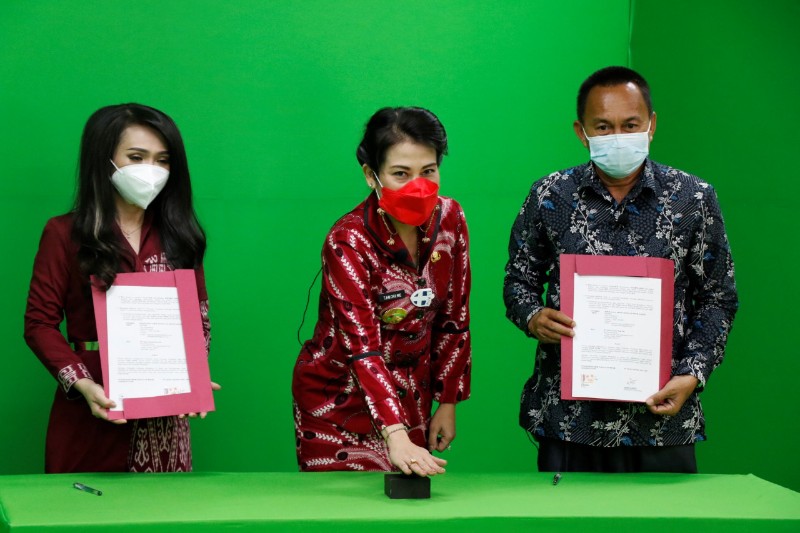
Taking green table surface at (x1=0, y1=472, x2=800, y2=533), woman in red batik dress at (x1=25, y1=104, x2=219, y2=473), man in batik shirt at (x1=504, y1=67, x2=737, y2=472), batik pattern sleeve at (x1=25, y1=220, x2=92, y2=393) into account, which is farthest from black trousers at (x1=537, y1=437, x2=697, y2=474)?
batik pattern sleeve at (x1=25, y1=220, x2=92, y2=393)

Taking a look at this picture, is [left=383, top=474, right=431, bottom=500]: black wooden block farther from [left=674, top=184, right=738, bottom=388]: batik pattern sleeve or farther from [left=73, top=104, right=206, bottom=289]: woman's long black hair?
[left=73, top=104, right=206, bottom=289]: woman's long black hair

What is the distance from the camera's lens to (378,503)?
6.57 feet

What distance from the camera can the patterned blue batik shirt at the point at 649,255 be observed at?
2.46 metres

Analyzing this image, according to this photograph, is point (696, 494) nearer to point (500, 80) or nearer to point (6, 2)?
point (500, 80)

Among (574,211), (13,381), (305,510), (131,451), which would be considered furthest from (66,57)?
(305,510)

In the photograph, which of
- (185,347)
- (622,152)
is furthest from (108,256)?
(622,152)

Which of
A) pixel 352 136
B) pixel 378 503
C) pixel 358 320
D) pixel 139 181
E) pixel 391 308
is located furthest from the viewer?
pixel 352 136

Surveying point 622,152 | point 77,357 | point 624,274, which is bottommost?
point 77,357

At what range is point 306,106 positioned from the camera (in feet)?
11.4

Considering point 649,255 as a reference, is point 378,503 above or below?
below

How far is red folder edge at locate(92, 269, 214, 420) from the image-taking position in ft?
7.78

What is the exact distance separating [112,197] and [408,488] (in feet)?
3.86

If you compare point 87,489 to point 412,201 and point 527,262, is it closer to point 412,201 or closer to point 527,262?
point 412,201

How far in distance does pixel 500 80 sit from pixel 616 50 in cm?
45
